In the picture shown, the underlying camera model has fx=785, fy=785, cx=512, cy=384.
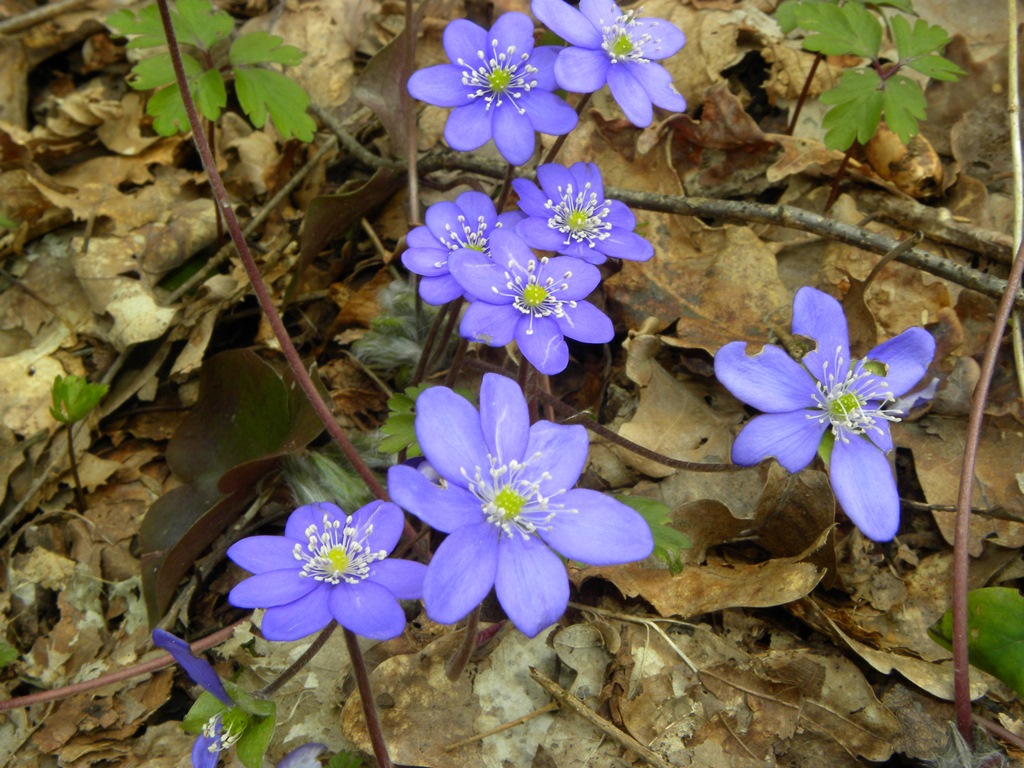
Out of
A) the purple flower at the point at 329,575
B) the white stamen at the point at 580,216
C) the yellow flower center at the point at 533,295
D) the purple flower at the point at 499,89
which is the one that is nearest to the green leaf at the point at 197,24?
the purple flower at the point at 499,89

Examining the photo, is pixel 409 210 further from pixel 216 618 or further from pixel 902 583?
pixel 902 583

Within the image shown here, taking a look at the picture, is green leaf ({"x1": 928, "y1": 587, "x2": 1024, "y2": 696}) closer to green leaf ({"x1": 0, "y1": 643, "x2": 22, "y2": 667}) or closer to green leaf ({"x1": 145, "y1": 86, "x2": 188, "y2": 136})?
green leaf ({"x1": 0, "y1": 643, "x2": 22, "y2": 667})

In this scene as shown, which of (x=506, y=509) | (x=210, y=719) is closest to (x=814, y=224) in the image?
(x=506, y=509)

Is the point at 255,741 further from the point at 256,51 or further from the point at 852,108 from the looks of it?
the point at 852,108

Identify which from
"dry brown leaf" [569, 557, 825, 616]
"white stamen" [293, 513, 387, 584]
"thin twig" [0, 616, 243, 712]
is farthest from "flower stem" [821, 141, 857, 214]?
"thin twig" [0, 616, 243, 712]

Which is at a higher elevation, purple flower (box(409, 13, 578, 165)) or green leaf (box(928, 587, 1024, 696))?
purple flower (box(409, 13, 578, 165))

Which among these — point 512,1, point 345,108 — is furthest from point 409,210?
point 512,1
